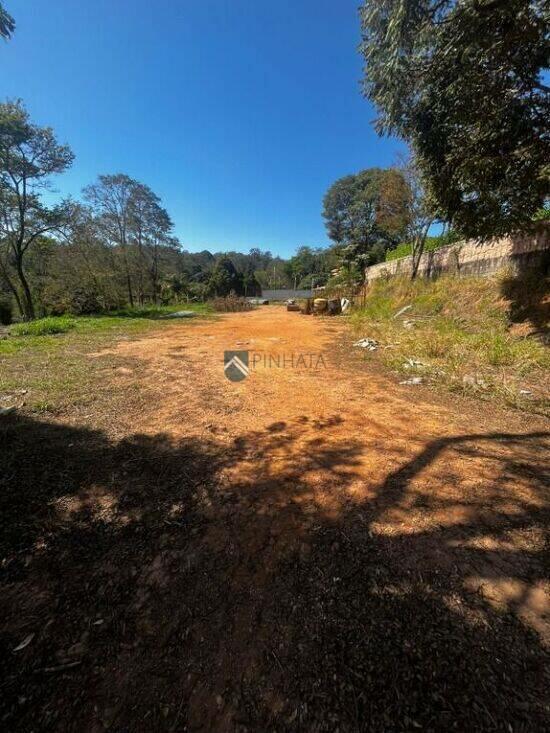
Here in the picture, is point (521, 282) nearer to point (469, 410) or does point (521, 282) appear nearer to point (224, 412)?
point (469, 410)

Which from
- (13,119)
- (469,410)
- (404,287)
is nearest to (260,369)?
(469,410)

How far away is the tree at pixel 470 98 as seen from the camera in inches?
146

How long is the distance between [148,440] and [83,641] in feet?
6.35

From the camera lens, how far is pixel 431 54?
4754 millimetres

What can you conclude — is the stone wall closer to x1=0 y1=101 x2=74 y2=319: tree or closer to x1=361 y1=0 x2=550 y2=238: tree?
x1=361 y1=0 x2=550 y2=238: tree

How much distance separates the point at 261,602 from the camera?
149 centimetres

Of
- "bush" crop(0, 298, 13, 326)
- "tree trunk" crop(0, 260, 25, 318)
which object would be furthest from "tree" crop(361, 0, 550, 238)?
"bush" crop(0, 298, 13, 326)

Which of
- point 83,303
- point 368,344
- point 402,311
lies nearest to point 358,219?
point 402,311

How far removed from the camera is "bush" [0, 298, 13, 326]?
15.6m

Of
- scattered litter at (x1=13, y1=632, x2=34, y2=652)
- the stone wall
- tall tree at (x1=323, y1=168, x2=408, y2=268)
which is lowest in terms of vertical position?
scattered litter at (x1=13, y1=632, x2=34, y2=652)

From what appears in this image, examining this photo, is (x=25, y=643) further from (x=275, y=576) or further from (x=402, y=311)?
(x=402, y=311)

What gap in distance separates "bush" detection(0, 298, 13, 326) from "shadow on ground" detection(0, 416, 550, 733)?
18516mm

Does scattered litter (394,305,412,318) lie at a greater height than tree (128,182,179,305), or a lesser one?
lesser

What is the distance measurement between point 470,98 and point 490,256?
477cm
